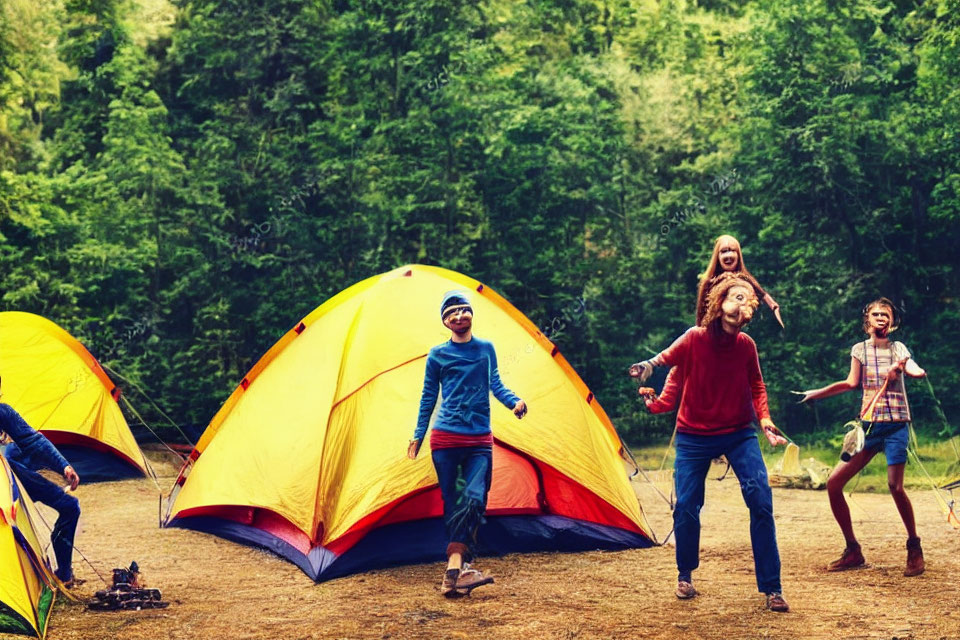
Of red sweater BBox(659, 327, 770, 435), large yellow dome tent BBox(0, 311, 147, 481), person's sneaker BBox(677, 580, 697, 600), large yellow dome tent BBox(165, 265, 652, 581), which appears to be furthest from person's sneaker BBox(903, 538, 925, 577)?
large yellow dome tent BBox(0, 311, 147, 481)

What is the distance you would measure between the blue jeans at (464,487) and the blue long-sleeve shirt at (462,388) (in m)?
0.15

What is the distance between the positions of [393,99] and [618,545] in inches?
593

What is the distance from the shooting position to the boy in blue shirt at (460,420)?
21.4ft

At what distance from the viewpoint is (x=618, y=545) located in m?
7.96

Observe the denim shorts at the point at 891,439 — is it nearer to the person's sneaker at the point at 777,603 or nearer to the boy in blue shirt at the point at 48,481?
the person's sneaker at the point at 777,603

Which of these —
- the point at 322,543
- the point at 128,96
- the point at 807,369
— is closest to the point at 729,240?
the point at 322,543

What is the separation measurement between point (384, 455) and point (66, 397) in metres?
6.64

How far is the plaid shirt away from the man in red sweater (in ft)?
3.82

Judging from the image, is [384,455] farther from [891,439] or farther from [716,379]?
[891,439]

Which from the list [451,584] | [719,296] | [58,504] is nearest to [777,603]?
[719,296]

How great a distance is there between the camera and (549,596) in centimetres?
644

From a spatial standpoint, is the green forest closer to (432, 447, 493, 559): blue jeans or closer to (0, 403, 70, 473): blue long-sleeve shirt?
(0, 403, 70, 473): blue long-sleeve shirt

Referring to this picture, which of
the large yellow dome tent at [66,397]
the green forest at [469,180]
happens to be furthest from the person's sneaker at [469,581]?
the green forest at [469,180]

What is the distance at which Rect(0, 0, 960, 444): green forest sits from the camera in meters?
19.1
